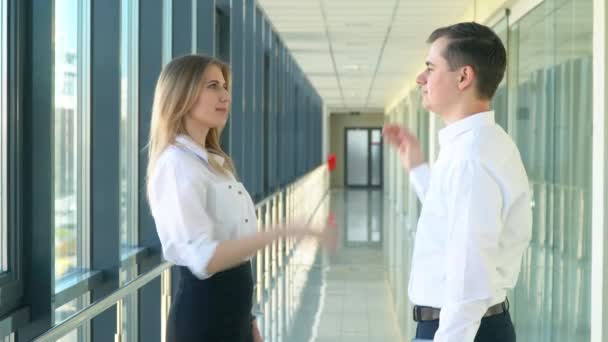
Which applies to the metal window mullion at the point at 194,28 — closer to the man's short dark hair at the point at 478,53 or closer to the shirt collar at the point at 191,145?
the shirt collar at the point at 191,145

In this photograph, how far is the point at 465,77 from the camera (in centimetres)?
195

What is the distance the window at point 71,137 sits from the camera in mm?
3584

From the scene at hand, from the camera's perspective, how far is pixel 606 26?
413 cm

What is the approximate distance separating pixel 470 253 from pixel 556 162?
3525mm

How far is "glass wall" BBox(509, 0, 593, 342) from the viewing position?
178 inches

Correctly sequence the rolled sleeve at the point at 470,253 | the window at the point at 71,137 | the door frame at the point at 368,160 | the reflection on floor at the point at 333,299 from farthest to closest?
1. the door frame at the point at 368,160
2. the reflection on floor at the point at 333,299
3. the window at the point at 71,137
4. the rolled sleeve at the point at 470,253

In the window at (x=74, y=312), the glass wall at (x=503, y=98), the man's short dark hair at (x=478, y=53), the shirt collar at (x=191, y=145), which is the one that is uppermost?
the glass wall at (x=503, y=98)

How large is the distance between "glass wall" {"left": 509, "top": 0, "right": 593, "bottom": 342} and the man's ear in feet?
8.68

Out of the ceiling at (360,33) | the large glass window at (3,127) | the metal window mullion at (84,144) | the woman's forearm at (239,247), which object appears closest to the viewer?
the woman's forearm at (239,247)

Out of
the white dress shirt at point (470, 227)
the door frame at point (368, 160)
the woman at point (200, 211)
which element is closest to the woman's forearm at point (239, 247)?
the woman at point (200, 211)

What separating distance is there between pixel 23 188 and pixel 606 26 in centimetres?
272

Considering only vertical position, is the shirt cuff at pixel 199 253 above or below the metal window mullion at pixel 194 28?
below

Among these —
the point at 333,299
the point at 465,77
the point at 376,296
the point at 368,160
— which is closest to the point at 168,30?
the point at 465,77

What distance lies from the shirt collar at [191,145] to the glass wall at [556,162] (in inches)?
105
